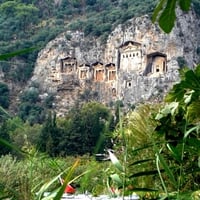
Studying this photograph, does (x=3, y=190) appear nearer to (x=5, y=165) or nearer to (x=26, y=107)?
(x=5, y=165)

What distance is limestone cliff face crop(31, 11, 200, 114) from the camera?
28312mm

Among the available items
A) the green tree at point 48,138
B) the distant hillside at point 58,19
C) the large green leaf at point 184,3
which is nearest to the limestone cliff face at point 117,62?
the distant hillside at point 58,19

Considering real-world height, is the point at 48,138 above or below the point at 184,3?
below

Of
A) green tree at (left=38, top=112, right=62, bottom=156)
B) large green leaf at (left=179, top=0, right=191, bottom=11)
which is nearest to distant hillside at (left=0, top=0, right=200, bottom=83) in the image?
green tree at (left=38, top=112, right=62, bottom=156)

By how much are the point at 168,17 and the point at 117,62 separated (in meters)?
28.7

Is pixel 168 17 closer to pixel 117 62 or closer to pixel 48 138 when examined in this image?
pixel 48 138

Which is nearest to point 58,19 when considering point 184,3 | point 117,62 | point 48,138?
point 117,62

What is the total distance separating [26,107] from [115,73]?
4528mm

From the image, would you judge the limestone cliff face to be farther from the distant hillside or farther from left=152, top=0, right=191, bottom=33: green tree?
left=152, top=0, right=191, bottom=33: green tree

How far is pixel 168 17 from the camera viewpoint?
740 millimetres

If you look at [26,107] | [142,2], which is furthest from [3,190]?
[142,2]

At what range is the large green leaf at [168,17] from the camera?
72 centimetres

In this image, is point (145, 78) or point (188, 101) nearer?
point (188, 101)

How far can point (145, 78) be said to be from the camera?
92.9ft
